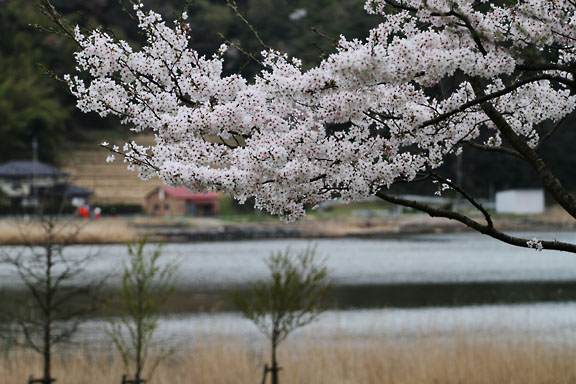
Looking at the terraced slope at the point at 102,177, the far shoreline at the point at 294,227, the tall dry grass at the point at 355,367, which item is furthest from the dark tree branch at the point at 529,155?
the terraced slope at the point at 102,177

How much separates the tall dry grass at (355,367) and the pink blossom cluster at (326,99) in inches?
195

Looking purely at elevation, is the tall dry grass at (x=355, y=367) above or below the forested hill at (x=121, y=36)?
below

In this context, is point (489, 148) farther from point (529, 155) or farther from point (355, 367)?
point (355, 367)

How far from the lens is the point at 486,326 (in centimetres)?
1405

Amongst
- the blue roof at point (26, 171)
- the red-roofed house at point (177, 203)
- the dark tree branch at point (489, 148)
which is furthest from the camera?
the red-roofed house at point (177, 203)

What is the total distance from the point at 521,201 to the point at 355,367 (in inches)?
1914

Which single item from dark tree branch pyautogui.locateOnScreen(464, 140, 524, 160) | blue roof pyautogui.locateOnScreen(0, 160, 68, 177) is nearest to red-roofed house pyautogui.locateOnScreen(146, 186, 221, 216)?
blue roof pyautogui.locateOnScreen(0, 160, 68, 177)

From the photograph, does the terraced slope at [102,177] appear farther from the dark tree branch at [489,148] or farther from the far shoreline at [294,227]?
the dark tree branch at [489,148]

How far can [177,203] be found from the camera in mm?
51250

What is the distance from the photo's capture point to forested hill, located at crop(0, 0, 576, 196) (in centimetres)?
5497

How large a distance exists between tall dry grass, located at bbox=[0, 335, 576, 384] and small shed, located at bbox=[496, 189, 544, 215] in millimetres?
46474

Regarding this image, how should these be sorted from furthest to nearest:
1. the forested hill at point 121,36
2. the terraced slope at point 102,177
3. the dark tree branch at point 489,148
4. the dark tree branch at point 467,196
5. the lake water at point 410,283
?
the terraced slope at point 102,177 < the forested hill at point 121,36 < the lake water at point 410,283 < the dark tree branch at point 489,148 < the dark tree branch at point 467,196

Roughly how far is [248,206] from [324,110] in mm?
51894

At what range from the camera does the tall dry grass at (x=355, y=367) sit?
8648 millimetres
